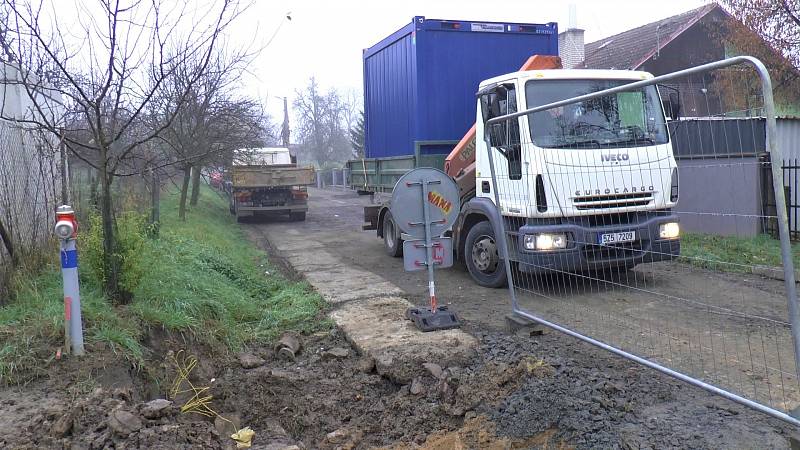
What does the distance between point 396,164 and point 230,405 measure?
6.24 meters

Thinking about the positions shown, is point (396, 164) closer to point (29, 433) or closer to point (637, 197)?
point (637, 197)

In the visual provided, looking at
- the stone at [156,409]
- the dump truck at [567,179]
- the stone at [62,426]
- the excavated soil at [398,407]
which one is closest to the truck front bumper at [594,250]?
the dump truck at [567,179]

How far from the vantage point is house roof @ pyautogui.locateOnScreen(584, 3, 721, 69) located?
23.9 m

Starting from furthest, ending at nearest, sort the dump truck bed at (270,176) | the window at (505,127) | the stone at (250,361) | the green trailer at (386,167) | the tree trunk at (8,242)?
1. the dump truck bed at (270,176)
2. the green trailer at (386,167)
3. the window at (505,127)
4. the tree trunk at (8,242)
5. the stone at (250,361)

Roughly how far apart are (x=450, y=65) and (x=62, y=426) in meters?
7.18

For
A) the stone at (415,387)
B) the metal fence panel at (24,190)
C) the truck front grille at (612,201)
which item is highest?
the metal fence panel at (24,190)

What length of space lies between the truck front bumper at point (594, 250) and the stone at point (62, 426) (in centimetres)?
383

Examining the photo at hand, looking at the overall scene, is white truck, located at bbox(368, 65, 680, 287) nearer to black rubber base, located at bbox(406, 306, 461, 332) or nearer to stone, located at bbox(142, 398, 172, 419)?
black rubber base, located at bbox(406, 306, 461, 332)

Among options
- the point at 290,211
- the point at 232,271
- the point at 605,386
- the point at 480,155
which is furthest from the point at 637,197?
the point at 290,211

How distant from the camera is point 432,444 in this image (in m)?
3.84

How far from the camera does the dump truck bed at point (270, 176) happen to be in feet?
59.5

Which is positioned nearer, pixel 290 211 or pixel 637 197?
pixel 637 197

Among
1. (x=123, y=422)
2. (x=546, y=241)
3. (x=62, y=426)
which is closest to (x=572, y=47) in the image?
(x=546, y=241)

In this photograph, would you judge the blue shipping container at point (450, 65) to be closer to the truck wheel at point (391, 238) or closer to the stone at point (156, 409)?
the truck wheel at point (391, 238)
